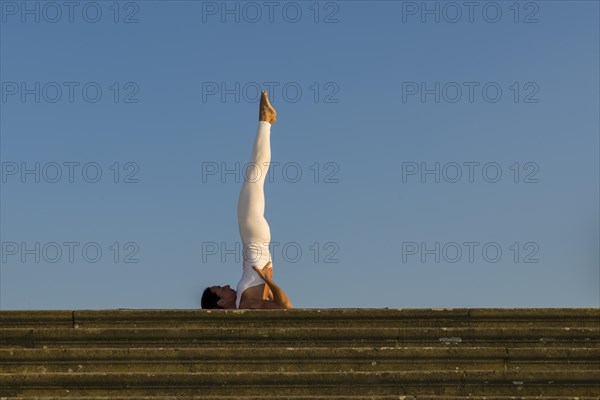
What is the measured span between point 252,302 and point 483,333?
4.95m

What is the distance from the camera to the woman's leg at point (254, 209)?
45.9ft

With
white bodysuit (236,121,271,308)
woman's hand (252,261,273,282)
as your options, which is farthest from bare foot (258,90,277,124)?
woman's hand (252,261,273,282)

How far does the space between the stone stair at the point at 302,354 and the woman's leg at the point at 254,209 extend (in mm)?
4546

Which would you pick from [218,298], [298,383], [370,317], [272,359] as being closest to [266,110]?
[218,298]

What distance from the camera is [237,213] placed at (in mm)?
14195

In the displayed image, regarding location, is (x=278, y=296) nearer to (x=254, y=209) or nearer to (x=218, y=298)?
(x=218, y=298)

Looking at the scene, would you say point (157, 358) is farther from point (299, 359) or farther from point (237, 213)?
point (237, 213)

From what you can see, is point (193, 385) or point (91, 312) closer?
point (193, 385)

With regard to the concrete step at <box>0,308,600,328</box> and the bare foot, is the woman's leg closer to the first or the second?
the bare foot

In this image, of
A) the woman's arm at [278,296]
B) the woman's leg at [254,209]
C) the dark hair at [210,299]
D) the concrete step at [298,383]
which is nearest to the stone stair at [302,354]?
the concrete step at [298,383]

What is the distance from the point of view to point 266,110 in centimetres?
1456

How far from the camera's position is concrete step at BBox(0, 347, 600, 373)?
8.49 metres

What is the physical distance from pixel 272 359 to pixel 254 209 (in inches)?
225

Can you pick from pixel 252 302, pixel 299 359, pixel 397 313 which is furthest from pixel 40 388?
pixel 252 302
